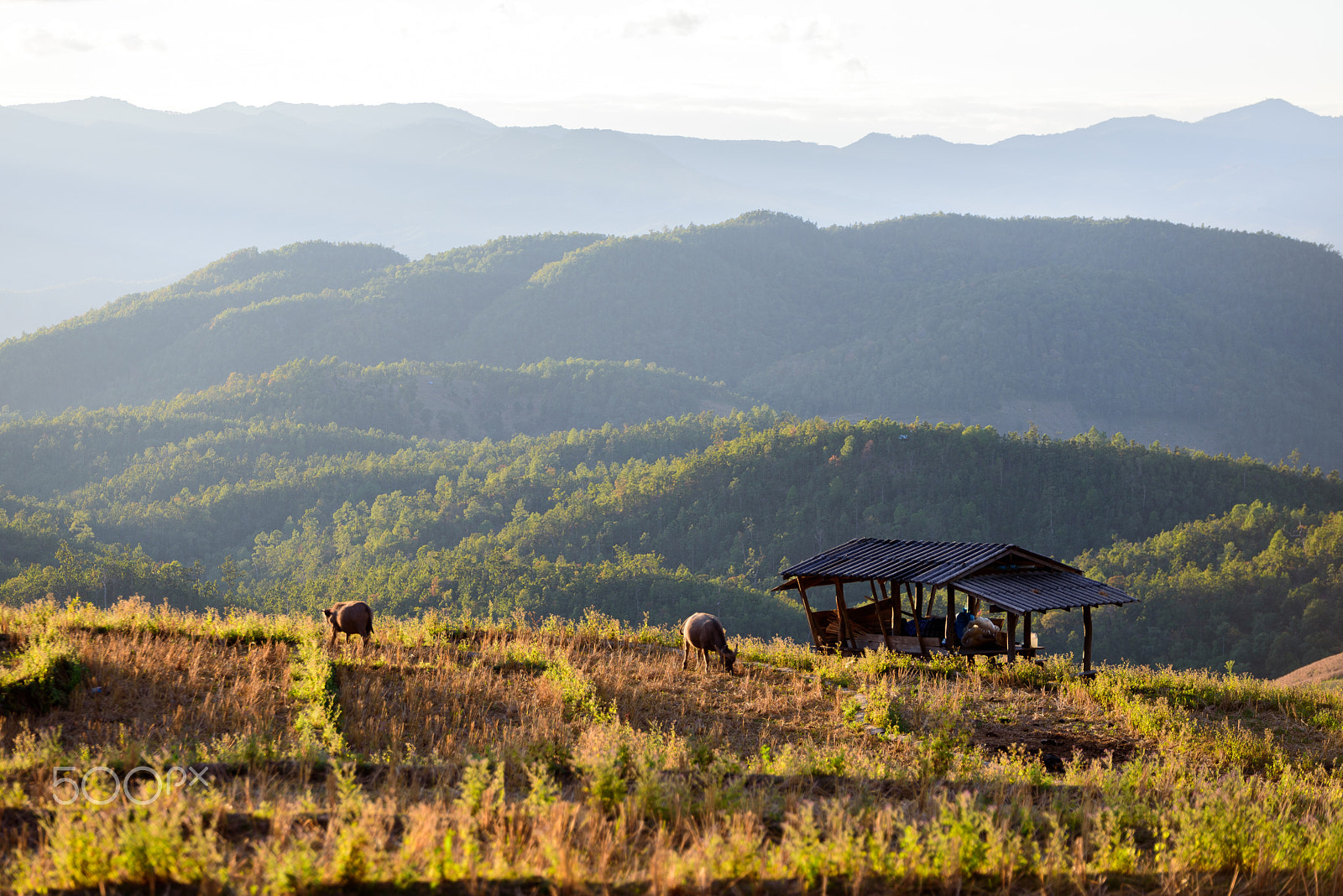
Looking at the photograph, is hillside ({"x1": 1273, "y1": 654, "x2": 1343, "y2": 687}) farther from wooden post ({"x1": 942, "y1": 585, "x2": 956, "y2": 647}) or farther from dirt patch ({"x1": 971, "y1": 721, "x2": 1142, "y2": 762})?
dirt patch ({"x1": 971, "y1": 721, "x2": 1142, "y2": 762})

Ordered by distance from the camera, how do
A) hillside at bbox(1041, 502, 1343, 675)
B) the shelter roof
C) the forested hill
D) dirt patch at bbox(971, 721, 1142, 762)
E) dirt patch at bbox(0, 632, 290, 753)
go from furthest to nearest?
the forested hill → hillside at bbox(1041, 502, 1343, 675) → the shelter roof → dirt patch at bbox(971, 721, 1142, 762) → dirt patch at bbox(0, 632, 290, 753)

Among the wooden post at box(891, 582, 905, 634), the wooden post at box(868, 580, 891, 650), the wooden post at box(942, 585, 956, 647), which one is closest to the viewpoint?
the wooden post at box(942, 585, 956, 647)

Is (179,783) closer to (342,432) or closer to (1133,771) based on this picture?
(1133,771)

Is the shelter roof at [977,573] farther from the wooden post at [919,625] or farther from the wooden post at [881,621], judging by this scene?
the wooden post at [881,621]

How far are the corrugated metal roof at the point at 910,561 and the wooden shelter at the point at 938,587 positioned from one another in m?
0.02

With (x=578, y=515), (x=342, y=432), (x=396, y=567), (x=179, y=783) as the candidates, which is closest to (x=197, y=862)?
(x=179, y=783)

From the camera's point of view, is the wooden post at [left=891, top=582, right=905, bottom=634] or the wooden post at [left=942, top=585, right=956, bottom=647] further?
the wooden post at [left=891, top=582, right=905, bottom=634]

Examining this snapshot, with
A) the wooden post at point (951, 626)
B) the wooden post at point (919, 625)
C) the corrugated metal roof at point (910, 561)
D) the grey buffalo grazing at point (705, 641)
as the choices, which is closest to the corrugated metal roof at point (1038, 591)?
the corrugated metal roof at point (910, 561)

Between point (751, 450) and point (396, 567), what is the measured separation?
173ft

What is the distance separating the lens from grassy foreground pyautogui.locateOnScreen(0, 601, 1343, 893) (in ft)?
24.2

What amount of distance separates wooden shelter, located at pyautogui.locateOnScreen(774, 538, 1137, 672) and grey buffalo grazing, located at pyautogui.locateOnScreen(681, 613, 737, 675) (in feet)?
7.69

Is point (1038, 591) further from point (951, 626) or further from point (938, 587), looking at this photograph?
point (938, 587)

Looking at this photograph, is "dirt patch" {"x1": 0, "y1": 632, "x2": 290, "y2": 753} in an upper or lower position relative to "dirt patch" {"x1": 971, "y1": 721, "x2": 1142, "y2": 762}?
upper

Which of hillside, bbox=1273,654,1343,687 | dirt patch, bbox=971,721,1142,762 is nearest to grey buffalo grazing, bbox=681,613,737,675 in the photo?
dirt patch, bbox=971,721,1142,762
